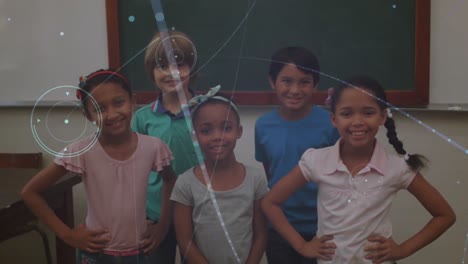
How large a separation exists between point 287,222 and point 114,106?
35cm

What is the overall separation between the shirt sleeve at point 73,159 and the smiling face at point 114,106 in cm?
7

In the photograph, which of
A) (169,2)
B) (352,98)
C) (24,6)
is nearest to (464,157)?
(352,98)

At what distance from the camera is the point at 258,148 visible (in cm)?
87

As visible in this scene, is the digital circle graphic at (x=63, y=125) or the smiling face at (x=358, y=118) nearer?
the smiling face at (x=358, y=118)

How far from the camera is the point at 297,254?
0.88 metres

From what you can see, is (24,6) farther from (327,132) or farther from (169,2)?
(327,132)

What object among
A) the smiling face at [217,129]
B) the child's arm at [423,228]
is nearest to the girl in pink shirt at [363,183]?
the child's arm at [423,228]

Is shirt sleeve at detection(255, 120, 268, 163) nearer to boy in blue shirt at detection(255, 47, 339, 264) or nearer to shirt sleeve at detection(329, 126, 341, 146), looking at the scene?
boy in blue shirt at detection(255, 47, 339, 264)

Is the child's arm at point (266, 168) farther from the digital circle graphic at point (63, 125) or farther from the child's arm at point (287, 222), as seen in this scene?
the digital circle graphic at point (63, 125)

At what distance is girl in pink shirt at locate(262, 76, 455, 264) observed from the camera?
0.82 meters

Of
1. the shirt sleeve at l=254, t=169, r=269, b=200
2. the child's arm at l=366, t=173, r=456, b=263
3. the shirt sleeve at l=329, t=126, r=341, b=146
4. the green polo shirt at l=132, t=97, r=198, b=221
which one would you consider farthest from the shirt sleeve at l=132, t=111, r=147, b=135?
the child's arm at l=366, t=173, r=456, b=263

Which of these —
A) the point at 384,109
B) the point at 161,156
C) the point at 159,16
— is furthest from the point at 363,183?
the point at 159,16

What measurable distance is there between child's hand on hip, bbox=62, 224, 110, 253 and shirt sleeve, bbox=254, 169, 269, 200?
285 millimetres

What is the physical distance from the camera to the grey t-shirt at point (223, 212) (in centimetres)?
88
